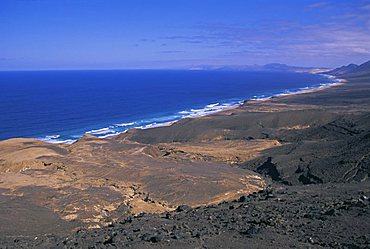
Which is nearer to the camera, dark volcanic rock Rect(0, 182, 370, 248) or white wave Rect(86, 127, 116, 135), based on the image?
dark volcanic rock Rect(0, 182, 370, 248)

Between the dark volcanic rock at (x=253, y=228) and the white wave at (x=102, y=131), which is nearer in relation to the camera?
the dark volcanic rock at (x=253, y=228)

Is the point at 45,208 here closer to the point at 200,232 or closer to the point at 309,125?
the point at 200,232

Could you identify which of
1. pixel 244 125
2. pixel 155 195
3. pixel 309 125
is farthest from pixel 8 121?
pixel 155 195

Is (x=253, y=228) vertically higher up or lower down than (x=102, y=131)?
higher up

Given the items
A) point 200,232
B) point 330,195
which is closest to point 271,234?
point 200,232

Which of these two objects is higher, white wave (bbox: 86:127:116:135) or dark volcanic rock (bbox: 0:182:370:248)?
dark volcanic rock (bbox: 0:182:370:248)

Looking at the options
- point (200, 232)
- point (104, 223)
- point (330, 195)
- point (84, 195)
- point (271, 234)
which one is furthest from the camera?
point (84, 195)

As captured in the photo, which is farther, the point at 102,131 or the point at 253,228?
the point at 102,131

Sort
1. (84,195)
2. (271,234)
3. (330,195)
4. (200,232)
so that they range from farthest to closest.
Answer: (84,195)
(330,195)
(200,232)
(271,234)

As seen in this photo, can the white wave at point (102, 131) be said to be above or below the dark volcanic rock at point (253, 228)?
below

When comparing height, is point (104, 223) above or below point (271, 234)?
below

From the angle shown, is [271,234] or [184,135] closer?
[271,234]
